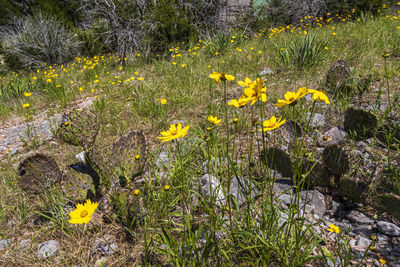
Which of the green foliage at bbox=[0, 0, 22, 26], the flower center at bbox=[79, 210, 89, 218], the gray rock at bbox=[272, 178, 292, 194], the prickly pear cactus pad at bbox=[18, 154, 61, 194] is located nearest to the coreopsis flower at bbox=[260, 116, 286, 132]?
the gray rock at bbox=[272, 178, 292, 194]

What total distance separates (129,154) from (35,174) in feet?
2.29

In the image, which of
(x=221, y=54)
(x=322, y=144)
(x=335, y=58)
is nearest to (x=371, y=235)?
(x=322, y=144)

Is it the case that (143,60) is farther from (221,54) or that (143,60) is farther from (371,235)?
(371,235)

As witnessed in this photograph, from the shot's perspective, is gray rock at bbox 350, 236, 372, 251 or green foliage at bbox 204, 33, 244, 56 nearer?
gray rock at bbox 350, 236, 372, 251

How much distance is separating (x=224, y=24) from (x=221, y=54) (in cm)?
268

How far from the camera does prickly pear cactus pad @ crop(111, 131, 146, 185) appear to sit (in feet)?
6.05

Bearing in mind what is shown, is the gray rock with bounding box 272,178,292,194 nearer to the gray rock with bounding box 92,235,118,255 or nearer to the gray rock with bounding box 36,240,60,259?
the gray rock with bounding box 92,235,118,255

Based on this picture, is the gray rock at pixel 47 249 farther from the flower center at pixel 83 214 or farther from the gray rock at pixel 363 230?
the gray rock at pixel 363 230

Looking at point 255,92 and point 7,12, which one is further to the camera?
point 7,12

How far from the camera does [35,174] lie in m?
1.79

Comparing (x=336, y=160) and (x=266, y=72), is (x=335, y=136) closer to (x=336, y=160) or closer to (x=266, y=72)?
(x=336, y=160)

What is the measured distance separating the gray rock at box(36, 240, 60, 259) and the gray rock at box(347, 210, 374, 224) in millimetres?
1815

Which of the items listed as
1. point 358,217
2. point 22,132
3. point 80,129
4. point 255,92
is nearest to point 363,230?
point 358,217

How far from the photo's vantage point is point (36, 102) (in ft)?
15.0
